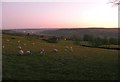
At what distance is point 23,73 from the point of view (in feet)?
49.0

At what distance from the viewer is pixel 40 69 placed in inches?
648

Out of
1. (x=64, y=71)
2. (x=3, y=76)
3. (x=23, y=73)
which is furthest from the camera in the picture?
(x=64, y=71)

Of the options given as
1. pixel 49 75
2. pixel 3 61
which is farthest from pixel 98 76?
pixel 3 61

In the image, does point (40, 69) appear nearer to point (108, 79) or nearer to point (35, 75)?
point (35, 75)

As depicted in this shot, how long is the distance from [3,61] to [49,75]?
17.4ft

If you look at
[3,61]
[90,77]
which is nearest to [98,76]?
[90,77]

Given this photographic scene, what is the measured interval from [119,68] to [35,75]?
22.0ft

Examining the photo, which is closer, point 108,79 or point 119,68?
point 108,79

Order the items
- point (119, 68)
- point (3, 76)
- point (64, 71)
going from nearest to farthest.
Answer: point (3, 76) → point (64, 71) → point (119, 68)

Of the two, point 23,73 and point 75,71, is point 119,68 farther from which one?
point 23,73

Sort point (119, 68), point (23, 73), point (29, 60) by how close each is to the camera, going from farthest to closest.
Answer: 1. point (29, 60)
2. point (119, 68)
3. point (23, 73)

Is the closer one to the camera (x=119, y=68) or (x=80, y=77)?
(x=80, y=77)

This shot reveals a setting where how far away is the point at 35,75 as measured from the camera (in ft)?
47.8

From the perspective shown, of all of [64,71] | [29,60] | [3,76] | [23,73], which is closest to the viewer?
[3,76]
